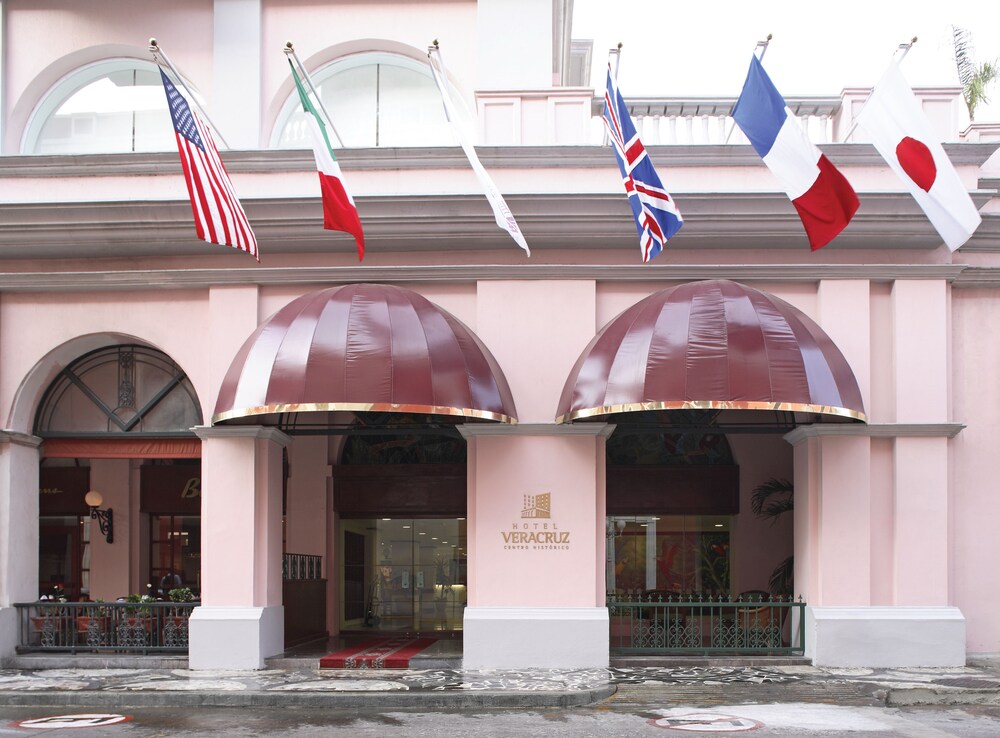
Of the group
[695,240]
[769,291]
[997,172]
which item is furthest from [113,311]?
[997,172]

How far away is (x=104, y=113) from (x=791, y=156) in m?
12.0

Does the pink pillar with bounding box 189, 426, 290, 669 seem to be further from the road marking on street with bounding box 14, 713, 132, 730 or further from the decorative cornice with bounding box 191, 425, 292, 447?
the road marking on street with bounding box 14, 713, 132, 730

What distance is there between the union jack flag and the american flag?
519cm

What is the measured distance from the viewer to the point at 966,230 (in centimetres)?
1389

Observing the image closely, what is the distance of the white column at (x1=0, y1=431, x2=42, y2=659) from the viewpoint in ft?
54.5

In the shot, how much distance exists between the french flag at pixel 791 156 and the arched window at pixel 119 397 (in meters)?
9.46

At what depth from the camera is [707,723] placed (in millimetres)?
11617

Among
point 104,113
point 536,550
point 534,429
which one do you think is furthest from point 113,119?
point 536,550

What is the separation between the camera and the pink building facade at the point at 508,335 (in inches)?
618

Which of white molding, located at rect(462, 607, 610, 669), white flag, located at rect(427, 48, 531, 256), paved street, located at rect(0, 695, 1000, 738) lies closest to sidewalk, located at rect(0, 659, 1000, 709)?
paved street, located at rect(0, 695, 1000, 738)

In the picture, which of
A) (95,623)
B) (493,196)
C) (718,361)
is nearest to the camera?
(718,361)

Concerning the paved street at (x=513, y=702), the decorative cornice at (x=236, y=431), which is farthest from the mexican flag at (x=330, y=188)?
the paved street at (x=513, y=702)

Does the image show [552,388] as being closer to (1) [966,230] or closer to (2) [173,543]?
(1) [966,230]

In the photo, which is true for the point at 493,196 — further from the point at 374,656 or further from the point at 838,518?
the point at 374,656
